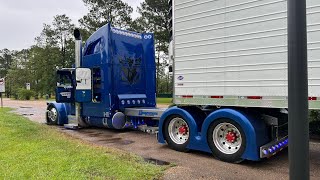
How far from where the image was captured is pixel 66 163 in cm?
570

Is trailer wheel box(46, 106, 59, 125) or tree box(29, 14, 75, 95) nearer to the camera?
trailer wheel box(46, 106, 59, 125)

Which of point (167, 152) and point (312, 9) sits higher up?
point (312, 9)

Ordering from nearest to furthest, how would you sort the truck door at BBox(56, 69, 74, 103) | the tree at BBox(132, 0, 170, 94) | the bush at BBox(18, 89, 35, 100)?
the truck door at BBox(56, 69, 74, 103) < the tree at BBox(132, 0, 170, 94) < the bush at BBox(18, 89, 35, 100)

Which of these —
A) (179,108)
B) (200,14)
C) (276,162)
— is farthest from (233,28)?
(276,162)

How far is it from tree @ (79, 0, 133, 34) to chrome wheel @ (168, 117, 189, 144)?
37595 millimetres

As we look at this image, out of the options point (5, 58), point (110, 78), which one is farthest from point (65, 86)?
point (5, 58)

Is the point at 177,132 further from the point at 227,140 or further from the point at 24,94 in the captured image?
the point at 24,94

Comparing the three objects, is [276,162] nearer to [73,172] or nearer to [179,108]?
[179,108]

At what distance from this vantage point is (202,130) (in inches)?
265

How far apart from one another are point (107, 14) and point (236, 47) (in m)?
40.2

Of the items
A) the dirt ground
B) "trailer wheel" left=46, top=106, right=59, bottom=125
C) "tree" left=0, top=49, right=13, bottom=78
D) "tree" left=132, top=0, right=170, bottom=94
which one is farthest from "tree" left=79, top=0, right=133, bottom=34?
"tree" left=0, top=49, right=13, bottom=78

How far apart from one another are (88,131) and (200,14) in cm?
616

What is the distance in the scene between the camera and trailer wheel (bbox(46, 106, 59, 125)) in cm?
1280

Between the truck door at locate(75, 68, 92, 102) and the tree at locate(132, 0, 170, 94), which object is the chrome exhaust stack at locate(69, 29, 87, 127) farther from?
the tree at locate(132, 0, 170, 94)
